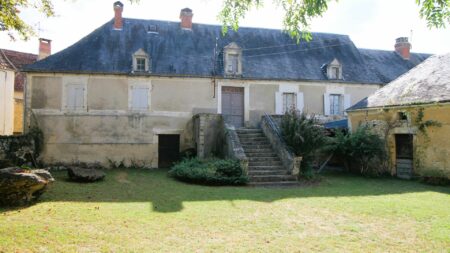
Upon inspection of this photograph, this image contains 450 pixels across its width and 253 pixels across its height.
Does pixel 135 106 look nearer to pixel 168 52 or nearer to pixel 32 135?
pixel 168 52

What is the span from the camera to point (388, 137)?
13.1m

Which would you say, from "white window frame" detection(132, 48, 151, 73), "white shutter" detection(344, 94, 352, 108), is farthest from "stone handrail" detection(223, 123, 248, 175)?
"white shutter" detection(344, 94, 352, 108)

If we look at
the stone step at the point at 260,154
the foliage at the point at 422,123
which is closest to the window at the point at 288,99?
the stone step at the point at 260,154

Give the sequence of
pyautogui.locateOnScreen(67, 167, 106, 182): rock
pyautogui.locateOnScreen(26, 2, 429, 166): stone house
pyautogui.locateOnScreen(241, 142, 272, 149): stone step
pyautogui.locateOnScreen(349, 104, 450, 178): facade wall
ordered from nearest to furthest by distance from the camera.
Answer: pyautogui.locateOnScreen(67, 167, 106, 182): rock, pyautogui.locateOnScreen(349, 104, 450, 178): facade wall, pyautogui.locateOnScreen(241, 142, 272, 149): stone step, pyautogui.locateOnScreen(26, 2, 429, 166): stone house

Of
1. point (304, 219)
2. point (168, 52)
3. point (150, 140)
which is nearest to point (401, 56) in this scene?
point (168, 52)

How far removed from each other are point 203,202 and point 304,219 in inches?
96.9

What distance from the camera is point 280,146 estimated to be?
12.1 m

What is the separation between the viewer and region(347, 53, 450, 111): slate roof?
11625 millimetres

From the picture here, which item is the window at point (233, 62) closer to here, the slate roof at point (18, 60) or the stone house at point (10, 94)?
the stone house at point (10, 94)

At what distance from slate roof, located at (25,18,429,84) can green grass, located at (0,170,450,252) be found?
6.93m

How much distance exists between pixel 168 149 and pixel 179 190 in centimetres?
605

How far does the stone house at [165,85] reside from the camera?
14039 millimetres

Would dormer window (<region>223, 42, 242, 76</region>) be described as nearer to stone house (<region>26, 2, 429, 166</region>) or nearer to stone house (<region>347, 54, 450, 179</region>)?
stone house (<region>26, 2, 429, 166</region>)

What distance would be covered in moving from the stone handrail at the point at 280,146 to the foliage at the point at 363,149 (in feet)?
6.73
